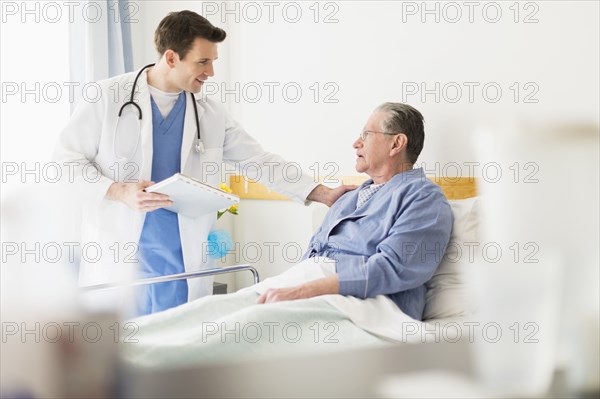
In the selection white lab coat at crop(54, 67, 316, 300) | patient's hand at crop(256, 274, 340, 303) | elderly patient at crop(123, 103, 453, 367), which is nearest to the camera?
elderly patient at crop(123, 103, 453, 367)

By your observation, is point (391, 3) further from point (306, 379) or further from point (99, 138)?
point (306, 379)

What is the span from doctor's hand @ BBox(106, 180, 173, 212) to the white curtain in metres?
0.86

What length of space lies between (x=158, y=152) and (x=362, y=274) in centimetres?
89

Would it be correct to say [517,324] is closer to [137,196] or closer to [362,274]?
[362,274]

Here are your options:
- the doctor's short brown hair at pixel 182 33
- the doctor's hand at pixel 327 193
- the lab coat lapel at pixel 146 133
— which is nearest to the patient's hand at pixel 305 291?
the doctor's hand at pixel 327 193

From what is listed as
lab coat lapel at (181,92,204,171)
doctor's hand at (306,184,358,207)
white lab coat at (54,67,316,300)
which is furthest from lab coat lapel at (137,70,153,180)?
doctor's hand at (306,184,358,207)

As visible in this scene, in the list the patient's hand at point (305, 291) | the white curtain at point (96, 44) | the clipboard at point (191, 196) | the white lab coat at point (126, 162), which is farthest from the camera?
the white curtain at point (96, 44)

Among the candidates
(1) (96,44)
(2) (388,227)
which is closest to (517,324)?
(2) (388,227)

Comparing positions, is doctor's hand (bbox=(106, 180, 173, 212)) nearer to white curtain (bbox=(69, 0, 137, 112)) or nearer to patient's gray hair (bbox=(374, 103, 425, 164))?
patient's gray hair (bbox=(374, 103, 425, 164))

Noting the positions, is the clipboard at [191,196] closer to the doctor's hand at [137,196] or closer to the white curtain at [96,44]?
the doctor's hand at [137,196]

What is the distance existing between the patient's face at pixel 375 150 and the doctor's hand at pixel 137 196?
571 mm

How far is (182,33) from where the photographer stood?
1950 millimetres

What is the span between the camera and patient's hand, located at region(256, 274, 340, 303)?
1457mm

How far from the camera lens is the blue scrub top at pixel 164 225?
81.0 inches
